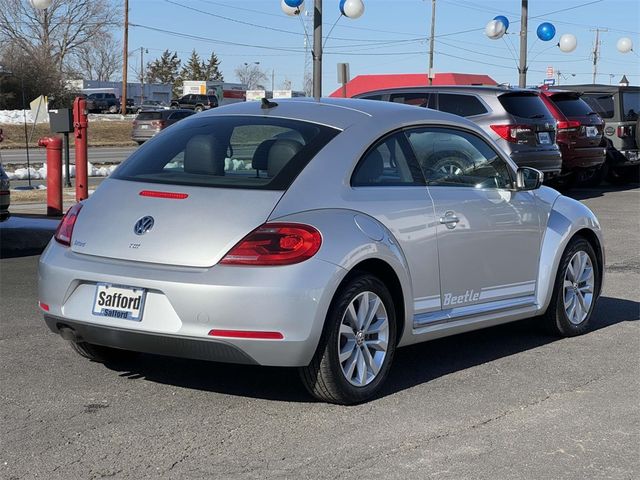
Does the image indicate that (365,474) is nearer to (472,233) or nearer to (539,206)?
(472,233)

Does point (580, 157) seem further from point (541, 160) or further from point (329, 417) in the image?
point (329, 417)

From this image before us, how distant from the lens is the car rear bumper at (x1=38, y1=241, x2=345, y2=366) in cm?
471

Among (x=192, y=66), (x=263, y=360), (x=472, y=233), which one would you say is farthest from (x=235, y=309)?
(x=192, y=66)

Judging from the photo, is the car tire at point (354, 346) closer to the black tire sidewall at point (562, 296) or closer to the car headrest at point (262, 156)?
the car headrest at point (262, 156)

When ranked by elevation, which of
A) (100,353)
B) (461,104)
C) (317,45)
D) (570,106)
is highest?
(317,45)

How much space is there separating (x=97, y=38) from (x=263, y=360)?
77.2 m

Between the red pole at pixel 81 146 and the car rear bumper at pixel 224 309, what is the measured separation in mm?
9900

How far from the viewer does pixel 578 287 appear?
7.07 meters

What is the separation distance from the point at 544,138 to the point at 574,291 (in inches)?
370

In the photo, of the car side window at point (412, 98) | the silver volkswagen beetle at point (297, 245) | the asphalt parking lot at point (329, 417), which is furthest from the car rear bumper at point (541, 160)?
the silver volkswagen beetle at point (297, 245)

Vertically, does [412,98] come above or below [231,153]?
above

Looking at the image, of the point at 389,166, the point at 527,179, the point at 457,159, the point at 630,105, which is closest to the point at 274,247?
the point at 389,166

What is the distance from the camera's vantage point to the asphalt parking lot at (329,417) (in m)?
4.24

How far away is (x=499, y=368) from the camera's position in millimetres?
6074
